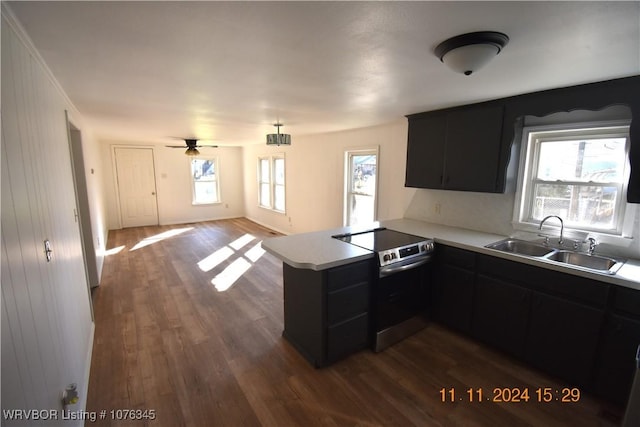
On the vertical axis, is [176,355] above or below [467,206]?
below

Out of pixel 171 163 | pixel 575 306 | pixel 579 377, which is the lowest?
pixel 579 377

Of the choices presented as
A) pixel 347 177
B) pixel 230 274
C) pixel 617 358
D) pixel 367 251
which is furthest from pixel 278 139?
pixel 617 358

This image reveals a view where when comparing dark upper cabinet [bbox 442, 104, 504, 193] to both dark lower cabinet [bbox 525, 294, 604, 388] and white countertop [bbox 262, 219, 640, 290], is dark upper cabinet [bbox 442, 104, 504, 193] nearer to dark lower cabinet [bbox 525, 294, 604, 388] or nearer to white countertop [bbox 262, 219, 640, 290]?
white countertop [bbox 262, 219, 640, 290]

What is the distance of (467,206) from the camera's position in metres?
3.12

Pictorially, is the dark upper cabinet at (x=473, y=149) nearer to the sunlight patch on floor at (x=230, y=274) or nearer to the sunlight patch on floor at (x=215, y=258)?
the sunlight patch on floor at (x=230, y=274)

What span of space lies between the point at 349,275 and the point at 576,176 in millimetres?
2096

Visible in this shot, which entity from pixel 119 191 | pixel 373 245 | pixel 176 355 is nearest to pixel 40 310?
pixel 176 355

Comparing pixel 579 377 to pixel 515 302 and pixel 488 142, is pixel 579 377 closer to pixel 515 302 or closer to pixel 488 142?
pixel 515 302

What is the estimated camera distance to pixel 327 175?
197 inches

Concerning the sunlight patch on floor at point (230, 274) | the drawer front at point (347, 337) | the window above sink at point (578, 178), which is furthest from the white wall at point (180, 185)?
the window above sink at point (578, 178)

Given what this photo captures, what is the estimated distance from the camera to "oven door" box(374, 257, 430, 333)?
7.91 feet

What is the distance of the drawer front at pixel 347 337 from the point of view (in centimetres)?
225

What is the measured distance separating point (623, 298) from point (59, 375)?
324 cm

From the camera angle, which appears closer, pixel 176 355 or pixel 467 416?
pixel 467 416
